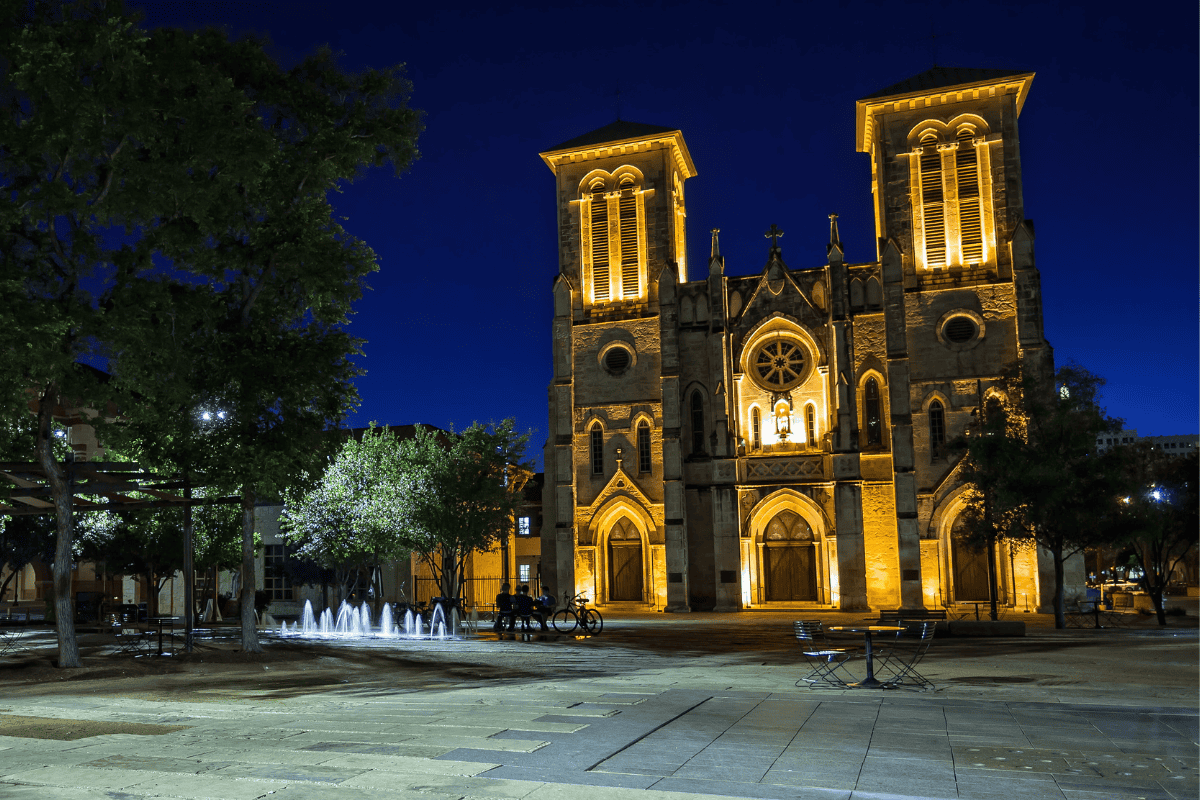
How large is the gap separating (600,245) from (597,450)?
9.50m

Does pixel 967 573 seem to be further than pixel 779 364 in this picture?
No

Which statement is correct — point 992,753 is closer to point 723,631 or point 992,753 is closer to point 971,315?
point 723,631

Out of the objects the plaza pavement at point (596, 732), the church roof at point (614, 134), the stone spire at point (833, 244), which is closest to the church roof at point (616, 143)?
the church roof at point (614, 134)

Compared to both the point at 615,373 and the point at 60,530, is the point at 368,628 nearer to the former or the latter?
the point at 60,530

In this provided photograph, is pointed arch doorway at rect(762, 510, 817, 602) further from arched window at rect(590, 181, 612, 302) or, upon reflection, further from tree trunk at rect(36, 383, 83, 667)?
tree trunk at rect(36, 383, 83, 667)

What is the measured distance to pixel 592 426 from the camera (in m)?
43.2

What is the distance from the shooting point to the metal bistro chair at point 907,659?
13.2 meters

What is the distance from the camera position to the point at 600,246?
147 feet

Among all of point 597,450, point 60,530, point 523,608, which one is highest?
point 597,450

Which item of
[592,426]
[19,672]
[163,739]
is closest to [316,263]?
[19,672]

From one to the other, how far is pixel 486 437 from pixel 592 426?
27.9 ft

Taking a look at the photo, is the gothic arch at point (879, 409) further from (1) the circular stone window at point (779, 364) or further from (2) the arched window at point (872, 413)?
(1) the circular stone window at point (779, 364)

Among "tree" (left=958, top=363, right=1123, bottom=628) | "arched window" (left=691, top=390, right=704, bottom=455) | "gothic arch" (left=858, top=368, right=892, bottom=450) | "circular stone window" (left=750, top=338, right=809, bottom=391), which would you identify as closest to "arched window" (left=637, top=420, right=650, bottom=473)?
"arched window" (left=691, top=390, right=704, bottom=455)

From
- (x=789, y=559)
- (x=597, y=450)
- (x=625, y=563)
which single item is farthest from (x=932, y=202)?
(x=625, y=563)
